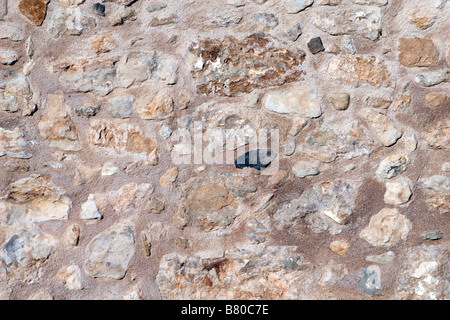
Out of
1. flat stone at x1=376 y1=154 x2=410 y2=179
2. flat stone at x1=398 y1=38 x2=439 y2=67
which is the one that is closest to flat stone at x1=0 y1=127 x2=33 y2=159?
flat stone at x1=376 y1=154 x2=410 y2=179

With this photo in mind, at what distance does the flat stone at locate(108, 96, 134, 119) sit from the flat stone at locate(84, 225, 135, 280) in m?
0.50

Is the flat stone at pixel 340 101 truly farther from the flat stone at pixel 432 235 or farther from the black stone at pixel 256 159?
the flat stone at pixel 432 235

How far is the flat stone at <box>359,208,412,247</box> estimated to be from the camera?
174 centimetres

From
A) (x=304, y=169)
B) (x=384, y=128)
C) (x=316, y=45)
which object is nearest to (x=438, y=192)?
(x=384, y=128)

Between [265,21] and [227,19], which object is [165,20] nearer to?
[227,19]

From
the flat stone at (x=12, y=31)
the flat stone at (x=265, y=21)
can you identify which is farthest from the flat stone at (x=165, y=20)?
the flat stone at (x=12, y=31)

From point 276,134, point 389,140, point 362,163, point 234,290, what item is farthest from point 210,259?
point 389,140

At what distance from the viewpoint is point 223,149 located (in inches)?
69.2

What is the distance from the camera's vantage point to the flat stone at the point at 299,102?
5.62 ft

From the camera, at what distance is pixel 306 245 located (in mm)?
1784

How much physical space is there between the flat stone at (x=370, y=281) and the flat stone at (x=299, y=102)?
72cm

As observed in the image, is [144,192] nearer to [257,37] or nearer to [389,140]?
[257,37]

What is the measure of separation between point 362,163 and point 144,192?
0.97 metres

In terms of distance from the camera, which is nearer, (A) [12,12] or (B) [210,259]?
(A) [12,12]
